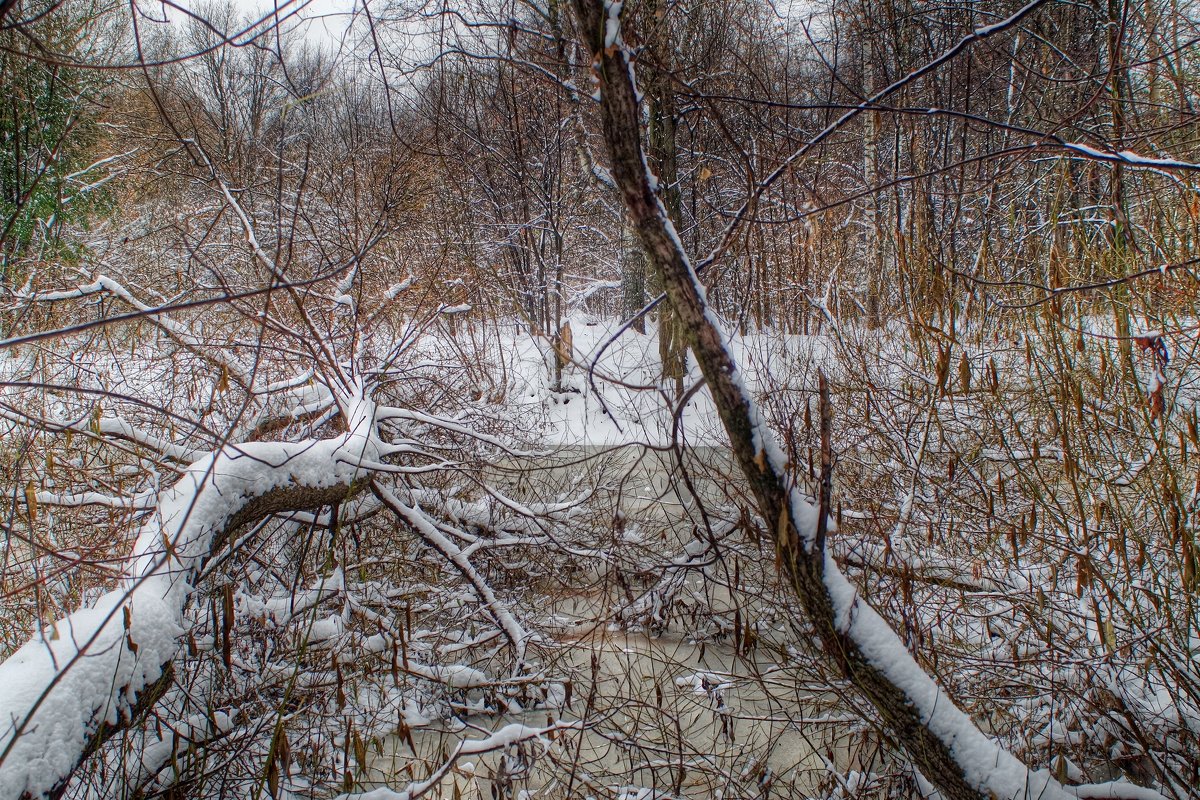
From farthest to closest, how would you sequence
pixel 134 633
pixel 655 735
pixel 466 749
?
1. pixel 655 735
2. pixel 466 749
3. pixel 134 633

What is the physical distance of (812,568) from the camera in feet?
7.56

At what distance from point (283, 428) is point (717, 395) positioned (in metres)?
3.59

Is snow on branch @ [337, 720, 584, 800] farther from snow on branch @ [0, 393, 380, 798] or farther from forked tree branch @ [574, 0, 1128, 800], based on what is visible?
forked tree branch @ [574, 0, 1128, 800]

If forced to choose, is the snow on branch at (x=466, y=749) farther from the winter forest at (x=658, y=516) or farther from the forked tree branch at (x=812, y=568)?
the forked tree branch at (x=812, y=568)

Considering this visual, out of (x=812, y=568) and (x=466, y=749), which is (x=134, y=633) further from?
(x=812, y=568)

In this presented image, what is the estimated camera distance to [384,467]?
3.24 metres

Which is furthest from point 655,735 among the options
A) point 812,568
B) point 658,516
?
point 658,516

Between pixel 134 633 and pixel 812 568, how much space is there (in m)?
2.26

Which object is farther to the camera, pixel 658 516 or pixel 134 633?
pixel 658 516

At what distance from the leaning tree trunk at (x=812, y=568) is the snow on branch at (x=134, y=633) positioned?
54.3 inches

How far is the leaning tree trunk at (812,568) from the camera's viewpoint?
2.08 meters

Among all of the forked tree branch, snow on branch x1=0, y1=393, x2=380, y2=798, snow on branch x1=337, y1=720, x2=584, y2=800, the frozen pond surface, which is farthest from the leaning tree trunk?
snow on branch x1=337, y1=720, x2=584, y2=800

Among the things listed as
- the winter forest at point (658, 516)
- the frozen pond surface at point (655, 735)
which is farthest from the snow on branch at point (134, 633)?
the frozen pond surface at point (655, 735)

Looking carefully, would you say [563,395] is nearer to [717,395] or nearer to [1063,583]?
[1063,583]
